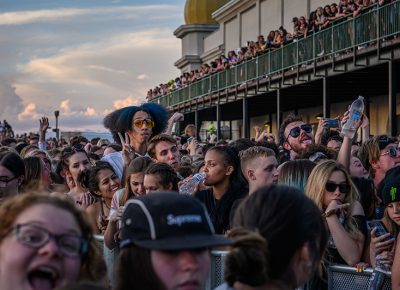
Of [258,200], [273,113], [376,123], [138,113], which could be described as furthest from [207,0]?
[258,200]

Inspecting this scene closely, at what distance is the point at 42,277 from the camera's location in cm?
322

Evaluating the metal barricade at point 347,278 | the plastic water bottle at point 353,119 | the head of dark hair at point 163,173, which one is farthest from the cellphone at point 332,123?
the metal barricade at point 347,278

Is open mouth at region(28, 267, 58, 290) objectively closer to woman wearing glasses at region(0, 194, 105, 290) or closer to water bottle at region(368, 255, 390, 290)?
woman wearing glasses at region(0, 194, 105, 290)

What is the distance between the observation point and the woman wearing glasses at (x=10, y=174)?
Result: 21.4 feet

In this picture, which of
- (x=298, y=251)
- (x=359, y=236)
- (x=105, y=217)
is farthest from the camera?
(x=105, y=217)

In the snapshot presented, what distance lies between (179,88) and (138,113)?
40.7 meters

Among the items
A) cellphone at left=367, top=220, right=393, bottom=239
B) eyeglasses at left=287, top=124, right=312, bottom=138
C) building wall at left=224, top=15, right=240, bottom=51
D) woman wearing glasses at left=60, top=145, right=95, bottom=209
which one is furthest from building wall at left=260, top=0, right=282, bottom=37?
cellphone at left=367, top=220, right=393, bottom=239

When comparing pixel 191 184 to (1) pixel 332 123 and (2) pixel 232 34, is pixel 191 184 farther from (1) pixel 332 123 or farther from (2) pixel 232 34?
(2) pixel 232 34

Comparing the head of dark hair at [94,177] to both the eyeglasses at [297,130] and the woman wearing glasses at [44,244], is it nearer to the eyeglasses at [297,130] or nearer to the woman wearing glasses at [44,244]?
the eyeglasses at [297,130]

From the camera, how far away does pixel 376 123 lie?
36781mm

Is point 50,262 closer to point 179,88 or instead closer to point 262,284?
point 262,284

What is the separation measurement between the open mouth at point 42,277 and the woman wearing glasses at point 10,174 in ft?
10.7

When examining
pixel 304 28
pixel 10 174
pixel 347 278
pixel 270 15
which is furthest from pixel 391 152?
pixel 270 15

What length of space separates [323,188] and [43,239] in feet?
12.2
